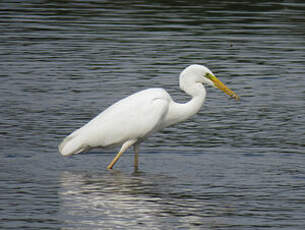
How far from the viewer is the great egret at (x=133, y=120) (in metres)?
10.8

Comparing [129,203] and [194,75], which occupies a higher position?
[194,75]

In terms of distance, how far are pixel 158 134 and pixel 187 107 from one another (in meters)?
1.81

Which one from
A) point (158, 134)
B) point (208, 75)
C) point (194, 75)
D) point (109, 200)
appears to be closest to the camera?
point (109, 200)

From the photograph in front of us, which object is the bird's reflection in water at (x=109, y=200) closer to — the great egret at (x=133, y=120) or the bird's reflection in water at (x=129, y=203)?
the bird's reflection in water at (x=129, y=203)

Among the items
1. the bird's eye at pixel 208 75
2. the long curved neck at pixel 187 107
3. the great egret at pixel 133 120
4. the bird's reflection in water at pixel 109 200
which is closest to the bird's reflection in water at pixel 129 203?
the bird's reflection in water at pixel 109 200

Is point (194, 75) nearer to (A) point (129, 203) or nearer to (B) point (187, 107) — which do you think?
(B) point (187, 107)

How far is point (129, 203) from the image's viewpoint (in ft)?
30.2

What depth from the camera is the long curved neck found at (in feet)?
36.3

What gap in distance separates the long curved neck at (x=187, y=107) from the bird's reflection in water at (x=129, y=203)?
928 millimetres

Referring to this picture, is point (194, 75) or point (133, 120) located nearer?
point (133, 120)

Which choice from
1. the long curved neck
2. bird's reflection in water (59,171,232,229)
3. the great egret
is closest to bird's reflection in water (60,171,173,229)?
bird's reflection in water (59,171,232,229)

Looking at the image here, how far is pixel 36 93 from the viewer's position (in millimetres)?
15773

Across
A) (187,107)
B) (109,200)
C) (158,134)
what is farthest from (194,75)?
(109,200)

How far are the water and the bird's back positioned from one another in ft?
1.10
